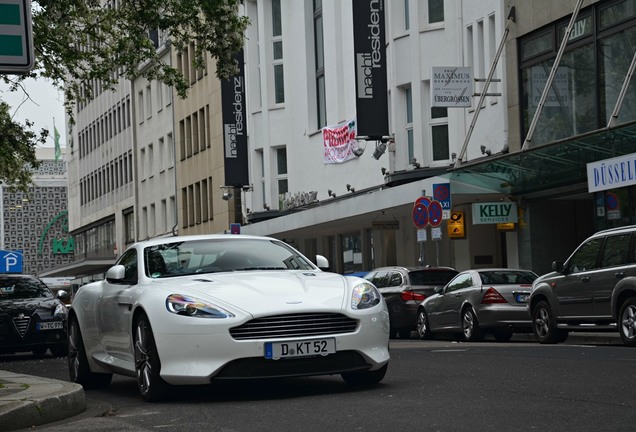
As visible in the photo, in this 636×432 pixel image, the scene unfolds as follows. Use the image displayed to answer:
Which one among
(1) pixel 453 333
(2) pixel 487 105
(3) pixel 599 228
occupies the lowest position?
(1) pixel 453 333

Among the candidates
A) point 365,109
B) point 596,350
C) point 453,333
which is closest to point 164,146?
point 365,109

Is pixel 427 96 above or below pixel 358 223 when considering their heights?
above

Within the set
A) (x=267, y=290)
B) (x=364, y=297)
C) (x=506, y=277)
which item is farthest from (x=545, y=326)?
(x=267, y=290)

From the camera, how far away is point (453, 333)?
27.1 meters

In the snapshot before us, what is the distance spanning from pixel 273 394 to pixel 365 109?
28.6m

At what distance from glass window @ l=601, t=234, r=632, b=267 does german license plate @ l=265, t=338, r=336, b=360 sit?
9057 millimetres

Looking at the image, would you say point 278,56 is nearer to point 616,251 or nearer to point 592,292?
point 592,292

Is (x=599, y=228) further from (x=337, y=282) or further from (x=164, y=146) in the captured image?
(x=164, y=146)

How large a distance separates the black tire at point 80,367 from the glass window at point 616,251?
812cm

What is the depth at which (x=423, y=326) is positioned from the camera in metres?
27.2

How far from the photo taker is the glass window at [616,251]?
748 inches

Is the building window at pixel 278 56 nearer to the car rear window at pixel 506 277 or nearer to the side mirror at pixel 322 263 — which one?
the car rear window at pixel 506 277

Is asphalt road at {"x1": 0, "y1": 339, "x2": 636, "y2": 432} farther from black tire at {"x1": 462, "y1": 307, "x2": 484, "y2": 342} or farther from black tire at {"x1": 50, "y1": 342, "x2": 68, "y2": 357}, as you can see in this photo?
black tire at {"x1": 462, "y1": 307, "x2": 484, "y2": 342}

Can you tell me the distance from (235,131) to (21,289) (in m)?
32.7
